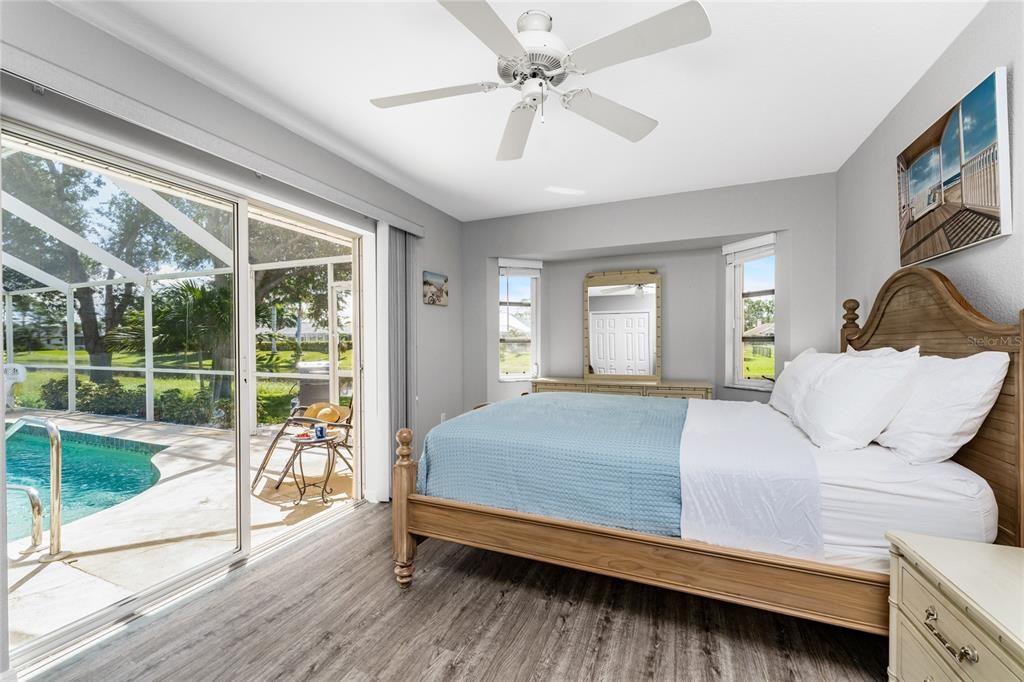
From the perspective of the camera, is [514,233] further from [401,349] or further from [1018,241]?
[1018,241]

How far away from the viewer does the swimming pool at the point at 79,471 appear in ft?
5.51

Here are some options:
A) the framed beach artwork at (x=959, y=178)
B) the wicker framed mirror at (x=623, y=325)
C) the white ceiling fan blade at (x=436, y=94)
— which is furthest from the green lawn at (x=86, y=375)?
the framed beach artwork at (x=959, y=178)

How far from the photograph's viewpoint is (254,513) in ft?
10.4

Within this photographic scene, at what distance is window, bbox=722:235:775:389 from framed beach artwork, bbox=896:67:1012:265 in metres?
1.48

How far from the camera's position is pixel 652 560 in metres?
1.80

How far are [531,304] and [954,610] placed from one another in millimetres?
4055

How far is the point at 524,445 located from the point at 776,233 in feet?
9.79

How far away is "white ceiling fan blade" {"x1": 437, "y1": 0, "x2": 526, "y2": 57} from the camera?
1.27m

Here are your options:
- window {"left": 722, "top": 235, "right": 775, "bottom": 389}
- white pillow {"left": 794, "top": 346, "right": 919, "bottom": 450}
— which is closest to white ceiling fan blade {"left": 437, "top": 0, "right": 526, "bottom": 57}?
white pillow {"left": 794, "top": 346, "right": 919, "bottom": 450}

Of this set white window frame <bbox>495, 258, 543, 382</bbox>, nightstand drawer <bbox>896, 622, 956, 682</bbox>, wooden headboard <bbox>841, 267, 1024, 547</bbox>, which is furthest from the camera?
white window frame <bbox>495, 258, 543, 382</bbox>

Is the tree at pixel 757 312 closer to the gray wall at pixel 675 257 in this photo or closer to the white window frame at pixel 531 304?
the gray wall at pixel 675 257

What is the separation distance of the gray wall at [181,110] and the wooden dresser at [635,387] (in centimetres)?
140

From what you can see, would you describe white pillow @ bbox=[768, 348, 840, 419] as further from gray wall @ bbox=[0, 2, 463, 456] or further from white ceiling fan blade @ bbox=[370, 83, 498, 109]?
gray wall @ bbox=[0, 2, 463, 456]

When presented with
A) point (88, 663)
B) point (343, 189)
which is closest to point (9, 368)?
point (88, 663)
